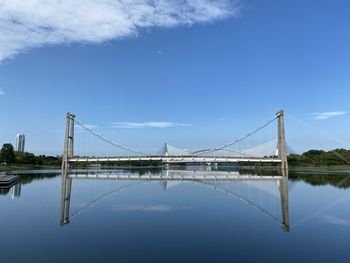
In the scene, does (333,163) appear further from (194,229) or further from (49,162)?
(194,229)

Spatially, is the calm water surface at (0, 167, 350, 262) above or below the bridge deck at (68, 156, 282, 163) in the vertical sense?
below

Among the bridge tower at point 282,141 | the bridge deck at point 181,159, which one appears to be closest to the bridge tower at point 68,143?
the bridge deck at point 181,159

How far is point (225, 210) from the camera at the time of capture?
57.0ft

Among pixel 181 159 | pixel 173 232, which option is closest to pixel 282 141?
pixel 181 159

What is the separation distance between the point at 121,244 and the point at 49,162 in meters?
90.5

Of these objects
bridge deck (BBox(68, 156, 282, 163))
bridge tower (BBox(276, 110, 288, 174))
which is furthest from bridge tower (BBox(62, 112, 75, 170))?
bridge tower (BBox(276, 110, 288, 174))

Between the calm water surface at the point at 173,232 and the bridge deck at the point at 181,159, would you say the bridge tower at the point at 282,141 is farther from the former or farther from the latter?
the calm water surface at the point at 173,232

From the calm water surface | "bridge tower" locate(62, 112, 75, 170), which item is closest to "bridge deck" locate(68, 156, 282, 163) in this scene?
"bridge tower" locate(62, 112, 75, 170)

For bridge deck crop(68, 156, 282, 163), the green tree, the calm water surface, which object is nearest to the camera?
the calm water surface

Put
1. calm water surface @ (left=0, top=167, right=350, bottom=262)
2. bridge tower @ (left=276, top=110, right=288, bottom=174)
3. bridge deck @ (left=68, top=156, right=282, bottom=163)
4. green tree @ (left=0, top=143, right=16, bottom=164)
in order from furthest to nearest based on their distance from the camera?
bridge deck @ (left=68, top=156, right=282, bottom=163)
green tree @ (left=0, top=143, right=16, bottom=164)
bridge tower @ (left=276, top=110, right=288, bottom=174)
calm water surface @ (left=0, top=167, right=350, bottom=262)

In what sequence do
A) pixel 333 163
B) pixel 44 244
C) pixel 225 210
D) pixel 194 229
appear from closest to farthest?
pixel 44 244
pixel 194 229
pixel 225 210
pixel 333 163

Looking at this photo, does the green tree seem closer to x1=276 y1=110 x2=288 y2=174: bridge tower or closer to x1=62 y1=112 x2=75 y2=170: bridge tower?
x1=62 y1=112 x2=75 y2=170: bridge tower

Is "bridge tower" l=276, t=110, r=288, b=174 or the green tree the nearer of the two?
"bridge tower" l=276, t=110, r=288, b=174

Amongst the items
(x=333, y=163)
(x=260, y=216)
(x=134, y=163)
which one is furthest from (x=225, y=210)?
(x=134, y=163)
